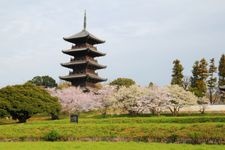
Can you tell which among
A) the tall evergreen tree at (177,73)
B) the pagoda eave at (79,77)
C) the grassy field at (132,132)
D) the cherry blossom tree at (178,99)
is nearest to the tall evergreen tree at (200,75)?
the tall evergreen tree at (177,73)

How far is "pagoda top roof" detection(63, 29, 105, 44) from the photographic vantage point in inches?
2959

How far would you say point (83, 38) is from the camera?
7544 cm

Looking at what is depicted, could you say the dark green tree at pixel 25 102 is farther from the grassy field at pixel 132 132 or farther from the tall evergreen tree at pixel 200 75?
the tall evergreen tree at pixel 200 75

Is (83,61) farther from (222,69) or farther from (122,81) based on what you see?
(222,69)

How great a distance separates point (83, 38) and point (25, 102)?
24.2 metres

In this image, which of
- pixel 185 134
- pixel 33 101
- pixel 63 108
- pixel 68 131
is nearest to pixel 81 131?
pixel 68 131

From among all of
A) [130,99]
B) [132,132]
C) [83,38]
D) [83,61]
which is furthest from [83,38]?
[132,132]

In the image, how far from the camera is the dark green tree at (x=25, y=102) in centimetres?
5366

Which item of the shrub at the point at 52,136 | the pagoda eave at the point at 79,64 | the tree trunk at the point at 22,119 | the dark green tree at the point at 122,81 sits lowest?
the shrub at the point at 52,136

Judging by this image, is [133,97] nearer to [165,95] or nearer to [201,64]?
[165,95]

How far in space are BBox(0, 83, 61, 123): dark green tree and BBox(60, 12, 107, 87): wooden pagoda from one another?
14.6 meters

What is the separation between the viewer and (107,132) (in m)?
32.3

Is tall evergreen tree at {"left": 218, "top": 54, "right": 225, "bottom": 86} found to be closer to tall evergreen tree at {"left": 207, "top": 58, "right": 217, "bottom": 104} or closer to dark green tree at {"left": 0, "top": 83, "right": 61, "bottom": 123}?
tall evergreen tree at {"left": 207, "top": 58, "right": 217, "bottom": 104}

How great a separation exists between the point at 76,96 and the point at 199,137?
38.1 metres
